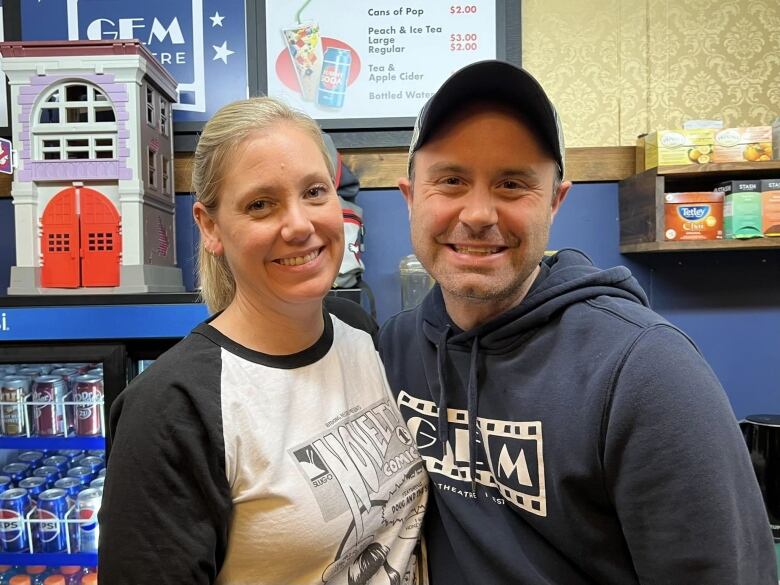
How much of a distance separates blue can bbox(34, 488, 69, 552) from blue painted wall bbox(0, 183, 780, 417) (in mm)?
934

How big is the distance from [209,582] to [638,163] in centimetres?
214

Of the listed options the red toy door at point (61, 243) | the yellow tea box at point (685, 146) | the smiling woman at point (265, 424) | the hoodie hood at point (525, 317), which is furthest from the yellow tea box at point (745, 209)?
the red toy door at point (61, 243)

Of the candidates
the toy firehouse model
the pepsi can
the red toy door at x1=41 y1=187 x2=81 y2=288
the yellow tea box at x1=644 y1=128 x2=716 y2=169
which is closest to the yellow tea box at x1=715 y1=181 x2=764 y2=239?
the yellow tea box at x1=644 y1=128 x2=716 y2=169

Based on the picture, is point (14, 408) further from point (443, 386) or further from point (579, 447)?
point (579, 447)

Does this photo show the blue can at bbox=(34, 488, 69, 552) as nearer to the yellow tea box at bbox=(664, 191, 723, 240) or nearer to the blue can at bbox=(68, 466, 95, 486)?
the blue can at bbox=(68, 466, 95, 486)

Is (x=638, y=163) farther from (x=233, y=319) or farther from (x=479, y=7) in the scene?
(x=233, y=319)

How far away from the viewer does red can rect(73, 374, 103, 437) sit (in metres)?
1.82

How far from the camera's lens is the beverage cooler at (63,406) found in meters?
1.59

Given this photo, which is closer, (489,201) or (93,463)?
(489,201)

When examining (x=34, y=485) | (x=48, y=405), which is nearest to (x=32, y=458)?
(x=34, y=485)

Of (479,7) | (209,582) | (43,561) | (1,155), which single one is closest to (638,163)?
(479,7)

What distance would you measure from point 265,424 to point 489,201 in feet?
1.85

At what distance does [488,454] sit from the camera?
3.10 ft

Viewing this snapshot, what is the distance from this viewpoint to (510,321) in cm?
97
